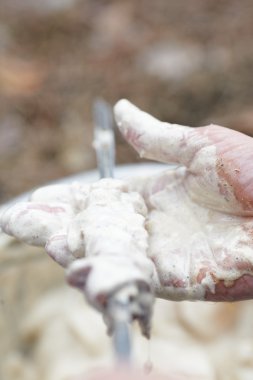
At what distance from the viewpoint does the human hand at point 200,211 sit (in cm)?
62

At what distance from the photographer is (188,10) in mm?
2115

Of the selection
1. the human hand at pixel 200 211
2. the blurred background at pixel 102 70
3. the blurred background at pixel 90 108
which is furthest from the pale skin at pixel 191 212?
the blurred background at pixel 102 70

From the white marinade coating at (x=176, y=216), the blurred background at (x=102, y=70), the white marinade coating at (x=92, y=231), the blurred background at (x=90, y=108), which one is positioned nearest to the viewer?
the white marinade coating at (x=92, y=231)

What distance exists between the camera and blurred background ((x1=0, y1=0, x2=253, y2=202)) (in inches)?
65.0

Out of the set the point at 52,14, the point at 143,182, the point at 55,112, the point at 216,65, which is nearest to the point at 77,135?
the point at 55,112

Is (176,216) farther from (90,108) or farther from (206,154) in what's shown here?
(90,108)

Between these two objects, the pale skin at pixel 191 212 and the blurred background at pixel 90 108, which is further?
the blurred background at pixel 90 108

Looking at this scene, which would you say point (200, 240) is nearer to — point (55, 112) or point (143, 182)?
point (143, 182)

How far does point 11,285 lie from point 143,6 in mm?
1357

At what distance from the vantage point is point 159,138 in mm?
669

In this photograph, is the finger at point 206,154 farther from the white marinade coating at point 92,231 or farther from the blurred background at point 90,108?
the blurred background at point 90,108

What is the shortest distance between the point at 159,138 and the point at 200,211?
0.27 ft

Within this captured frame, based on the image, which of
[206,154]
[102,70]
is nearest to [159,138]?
[206,154]

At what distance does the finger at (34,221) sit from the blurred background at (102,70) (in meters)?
0.89
